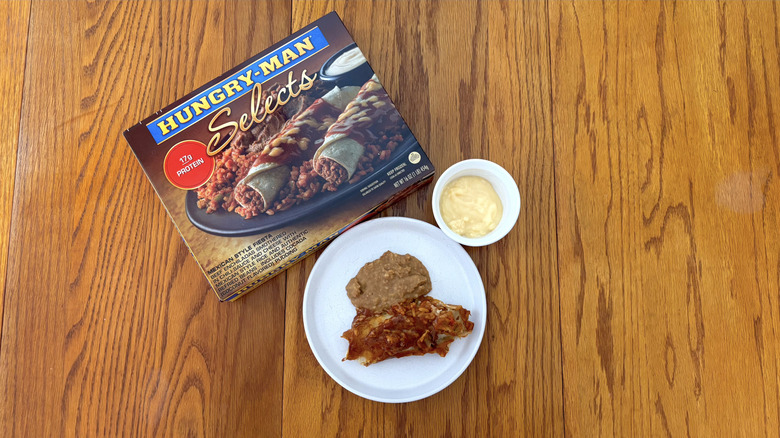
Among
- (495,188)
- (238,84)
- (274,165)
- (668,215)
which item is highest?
(238,84)

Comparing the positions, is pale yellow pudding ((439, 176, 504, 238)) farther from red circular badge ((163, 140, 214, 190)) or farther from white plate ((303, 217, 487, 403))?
red circular badge ((163, 140, 214, 190))

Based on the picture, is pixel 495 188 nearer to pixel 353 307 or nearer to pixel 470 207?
pixel 470 207

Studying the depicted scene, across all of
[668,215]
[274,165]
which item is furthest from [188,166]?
[668,215]

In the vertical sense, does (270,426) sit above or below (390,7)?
below

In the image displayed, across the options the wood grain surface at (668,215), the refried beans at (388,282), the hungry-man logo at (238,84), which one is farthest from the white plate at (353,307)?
the hungry-man logo at (238,84)

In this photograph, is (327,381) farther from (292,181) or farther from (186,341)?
(292,181)

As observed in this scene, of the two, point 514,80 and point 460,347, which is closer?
point 460,347

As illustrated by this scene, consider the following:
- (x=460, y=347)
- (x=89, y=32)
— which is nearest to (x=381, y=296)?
(x=460, y=347)
